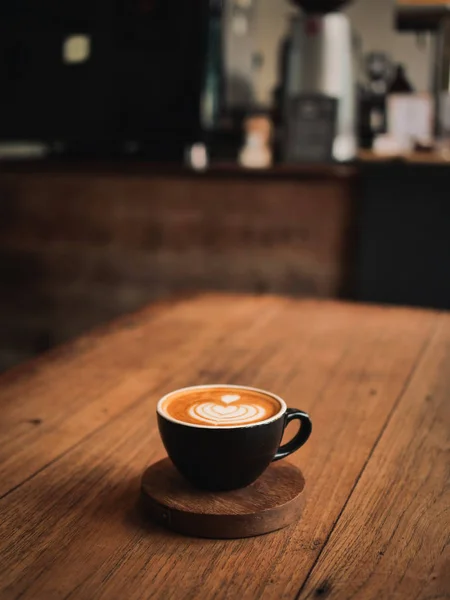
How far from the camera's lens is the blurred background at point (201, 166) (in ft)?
8.18

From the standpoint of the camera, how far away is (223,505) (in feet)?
2.06

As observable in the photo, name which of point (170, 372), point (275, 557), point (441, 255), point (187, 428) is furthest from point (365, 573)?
point (441, 255)

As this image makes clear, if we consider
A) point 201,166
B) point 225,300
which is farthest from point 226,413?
point 201,166

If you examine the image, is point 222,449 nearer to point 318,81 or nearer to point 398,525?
point 398,525

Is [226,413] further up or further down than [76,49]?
further down

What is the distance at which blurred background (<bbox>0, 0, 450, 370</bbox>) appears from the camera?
249 centimetres

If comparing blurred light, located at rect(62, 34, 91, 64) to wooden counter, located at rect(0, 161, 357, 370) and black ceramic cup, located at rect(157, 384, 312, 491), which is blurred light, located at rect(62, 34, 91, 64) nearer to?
wooden counter, located at rect(0, 161, 357, 370)

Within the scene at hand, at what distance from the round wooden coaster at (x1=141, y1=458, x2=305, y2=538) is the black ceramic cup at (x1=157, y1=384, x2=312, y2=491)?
14 mm

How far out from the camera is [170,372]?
41.6 inches

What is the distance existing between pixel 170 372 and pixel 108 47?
6.93ft

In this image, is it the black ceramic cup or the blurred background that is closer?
the black ceramic cup

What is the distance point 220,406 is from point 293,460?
0.40 feet

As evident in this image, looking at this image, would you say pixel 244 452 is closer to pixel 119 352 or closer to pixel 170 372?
pixel 170 372

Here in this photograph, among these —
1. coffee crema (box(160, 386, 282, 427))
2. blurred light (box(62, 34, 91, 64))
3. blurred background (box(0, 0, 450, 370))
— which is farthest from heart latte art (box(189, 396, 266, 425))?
blurred light (box(62, 34, 91, 64))
